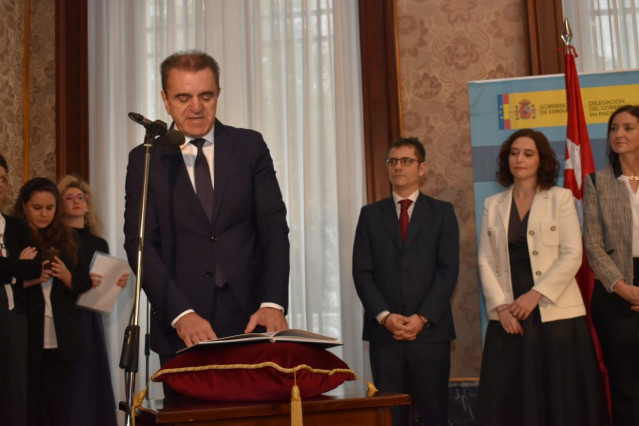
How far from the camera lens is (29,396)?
3.92 m

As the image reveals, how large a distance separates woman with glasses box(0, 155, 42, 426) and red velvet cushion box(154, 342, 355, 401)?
2487 millimetres

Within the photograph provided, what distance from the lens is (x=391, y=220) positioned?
4.03 meters

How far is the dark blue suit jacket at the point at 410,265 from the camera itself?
3799 millimetres

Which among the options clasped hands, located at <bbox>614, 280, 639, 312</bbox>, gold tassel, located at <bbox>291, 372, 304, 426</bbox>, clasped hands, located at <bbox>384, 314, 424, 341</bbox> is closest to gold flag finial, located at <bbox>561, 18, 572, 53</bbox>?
clasped hands, located at <bbox>614, 280, 639, 312</bbox>

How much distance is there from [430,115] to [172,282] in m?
3.23

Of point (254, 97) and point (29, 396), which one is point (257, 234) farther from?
point (254, 97)

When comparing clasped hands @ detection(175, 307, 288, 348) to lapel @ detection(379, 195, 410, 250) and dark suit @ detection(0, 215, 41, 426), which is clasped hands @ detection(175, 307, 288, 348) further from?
dark suit @ detection(0, 215, 41, 426)

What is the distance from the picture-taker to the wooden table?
56.8 inches

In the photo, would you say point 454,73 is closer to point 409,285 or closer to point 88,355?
point 409,285

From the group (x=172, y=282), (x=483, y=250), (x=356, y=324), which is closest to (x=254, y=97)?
(x=356, y=324)

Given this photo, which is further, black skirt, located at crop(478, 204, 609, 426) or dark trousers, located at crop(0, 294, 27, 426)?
dark trousers, located at crop(0, 294, 27, 426)

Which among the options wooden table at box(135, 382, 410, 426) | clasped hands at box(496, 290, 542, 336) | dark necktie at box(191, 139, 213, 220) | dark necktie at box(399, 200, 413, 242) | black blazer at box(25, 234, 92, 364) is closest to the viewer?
wooden table at box(135, 382, 410, 426)

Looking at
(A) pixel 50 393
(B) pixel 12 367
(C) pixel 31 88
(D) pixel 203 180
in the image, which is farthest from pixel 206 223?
(C) pixel 31 88

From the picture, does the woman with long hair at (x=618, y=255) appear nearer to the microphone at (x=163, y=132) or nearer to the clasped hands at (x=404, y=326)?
the clasped hands at (x=404, y=326)
